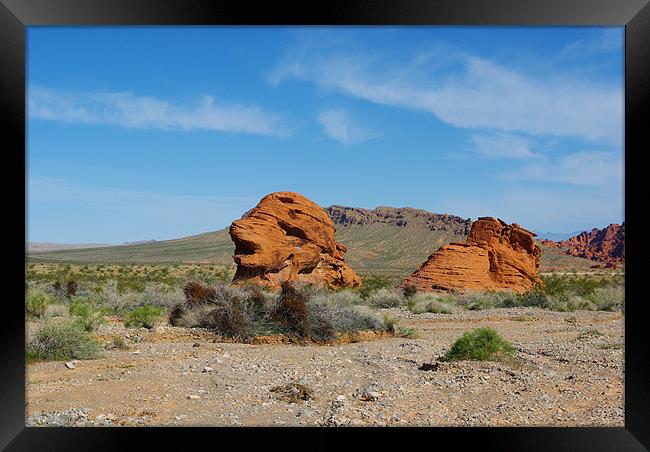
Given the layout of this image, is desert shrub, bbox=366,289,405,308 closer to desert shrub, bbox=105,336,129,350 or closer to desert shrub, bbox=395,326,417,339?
desert shrub, bbox=395,326,417,339

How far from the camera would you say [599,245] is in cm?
6994

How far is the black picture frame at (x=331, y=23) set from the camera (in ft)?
11.7

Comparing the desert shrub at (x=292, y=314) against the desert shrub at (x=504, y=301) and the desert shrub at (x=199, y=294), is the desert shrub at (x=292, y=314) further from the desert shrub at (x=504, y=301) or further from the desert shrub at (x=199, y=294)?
the desert shrub at (x=504, y=301)

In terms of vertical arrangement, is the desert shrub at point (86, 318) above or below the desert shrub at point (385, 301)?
above

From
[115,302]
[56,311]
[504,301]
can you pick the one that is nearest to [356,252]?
[504,301]

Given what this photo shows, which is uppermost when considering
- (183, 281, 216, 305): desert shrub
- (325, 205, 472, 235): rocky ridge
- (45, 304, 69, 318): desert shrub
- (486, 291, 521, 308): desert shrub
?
(325, 205, 472, 235): rocky ridge

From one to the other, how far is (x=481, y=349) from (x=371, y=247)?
55.9 m

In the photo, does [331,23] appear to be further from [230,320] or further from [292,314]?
[292,314]

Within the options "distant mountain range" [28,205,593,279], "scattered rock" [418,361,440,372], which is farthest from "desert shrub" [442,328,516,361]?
"distant mountain range" [28,205,593,279]

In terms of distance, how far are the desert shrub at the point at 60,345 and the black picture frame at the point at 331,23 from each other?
4.31m

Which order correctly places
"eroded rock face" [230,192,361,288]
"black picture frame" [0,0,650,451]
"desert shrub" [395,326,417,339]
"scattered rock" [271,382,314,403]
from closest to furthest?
"black picture frame" [0,0,650,451] < "scattered rock" [271,382,314,403] < "desert shrub" [395,326,417,339] < "eroded rock face" [230,192,361,288]

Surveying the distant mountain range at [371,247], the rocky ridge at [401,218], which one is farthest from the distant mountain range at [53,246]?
the rocky ridge at [401,218]

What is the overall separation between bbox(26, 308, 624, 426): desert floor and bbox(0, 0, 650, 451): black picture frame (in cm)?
Answer: 119

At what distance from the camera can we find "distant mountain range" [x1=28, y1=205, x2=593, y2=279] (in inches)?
2285
